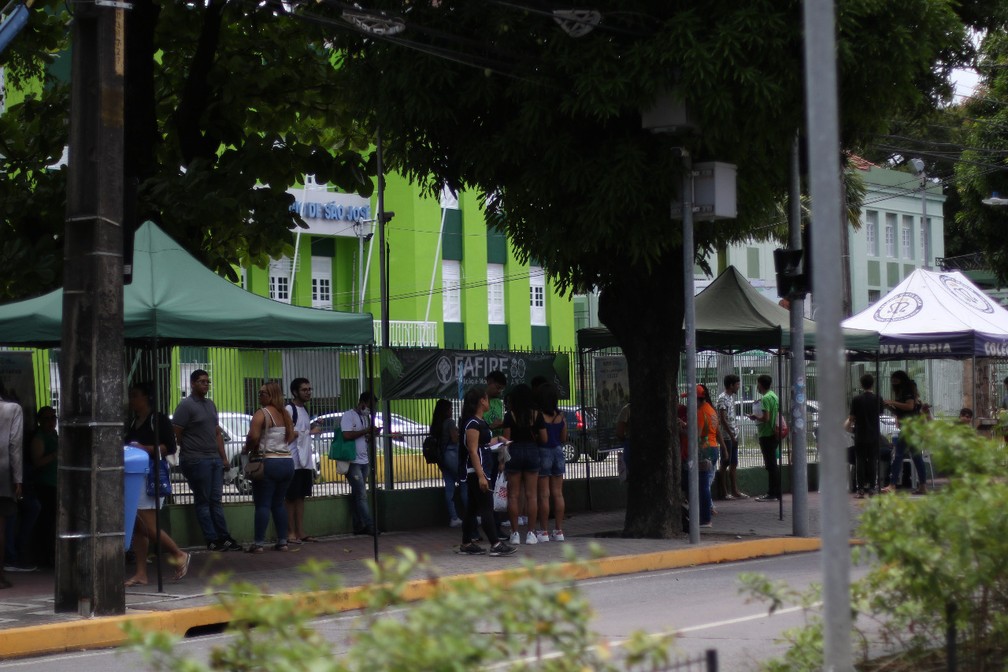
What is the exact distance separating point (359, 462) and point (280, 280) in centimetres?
2523

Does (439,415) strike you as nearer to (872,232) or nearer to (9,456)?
(9,456)

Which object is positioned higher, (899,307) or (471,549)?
(899,307)

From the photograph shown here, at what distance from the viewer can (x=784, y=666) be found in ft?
20.1

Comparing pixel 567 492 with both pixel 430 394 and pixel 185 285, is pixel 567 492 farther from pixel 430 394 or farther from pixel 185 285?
pixel 185 285

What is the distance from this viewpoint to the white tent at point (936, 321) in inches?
835

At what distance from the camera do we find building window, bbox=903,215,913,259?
55.0 meters

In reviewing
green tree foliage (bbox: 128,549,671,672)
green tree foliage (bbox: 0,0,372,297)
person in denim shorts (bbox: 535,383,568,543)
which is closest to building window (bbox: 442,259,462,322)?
green tree foliage (bbox: 0,0,372,297)

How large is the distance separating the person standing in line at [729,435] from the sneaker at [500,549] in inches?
324

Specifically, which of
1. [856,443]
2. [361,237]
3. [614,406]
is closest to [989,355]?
[856,443]

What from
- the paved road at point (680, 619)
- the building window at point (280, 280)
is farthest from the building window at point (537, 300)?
the paved road at point (680, 619)

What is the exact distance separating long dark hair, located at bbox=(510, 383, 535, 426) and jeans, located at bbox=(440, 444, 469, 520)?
243cm

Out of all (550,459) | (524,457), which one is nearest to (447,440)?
(550,459)

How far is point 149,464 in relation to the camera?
12.3m

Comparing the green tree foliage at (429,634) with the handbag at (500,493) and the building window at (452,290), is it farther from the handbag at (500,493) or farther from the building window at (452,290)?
the building window at (452,290)
